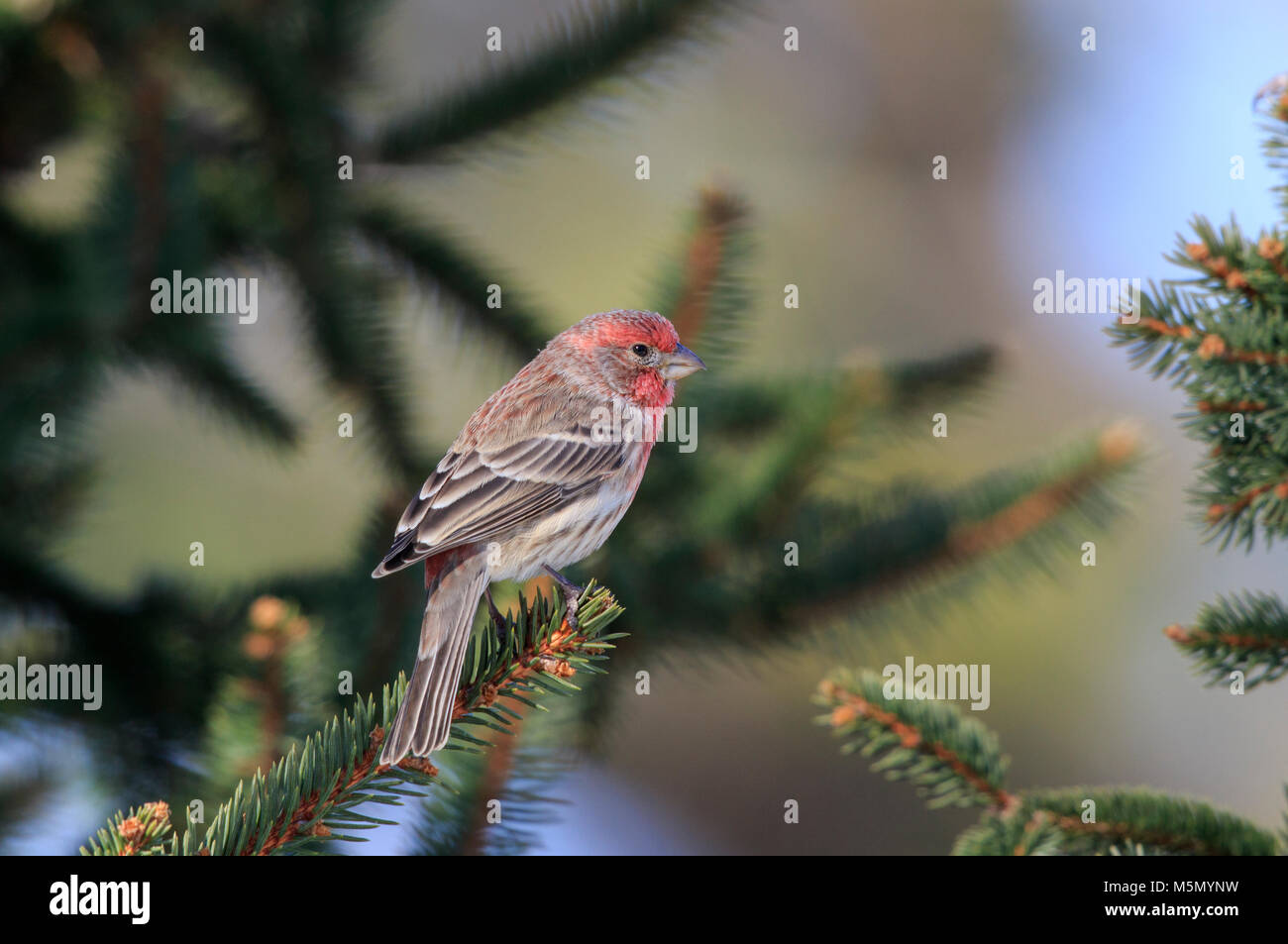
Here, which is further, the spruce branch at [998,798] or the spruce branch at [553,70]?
the spruce branch at [553,70]

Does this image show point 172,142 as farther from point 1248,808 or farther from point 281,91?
point 1248,808

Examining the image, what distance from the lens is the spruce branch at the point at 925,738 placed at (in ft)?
6.71

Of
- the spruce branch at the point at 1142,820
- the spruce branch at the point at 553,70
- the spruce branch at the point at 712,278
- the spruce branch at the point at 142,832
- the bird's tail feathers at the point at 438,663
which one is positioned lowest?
the spruce branch at the point at 1142,820

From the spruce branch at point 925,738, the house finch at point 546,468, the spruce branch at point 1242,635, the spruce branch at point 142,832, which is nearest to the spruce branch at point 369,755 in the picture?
the spruce branch at point 142,832

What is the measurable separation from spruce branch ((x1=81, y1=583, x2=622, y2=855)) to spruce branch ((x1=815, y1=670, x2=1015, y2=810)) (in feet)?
1.56

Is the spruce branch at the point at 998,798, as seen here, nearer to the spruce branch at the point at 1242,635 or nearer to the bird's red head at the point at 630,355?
the spruce branch at the point at 1242,635

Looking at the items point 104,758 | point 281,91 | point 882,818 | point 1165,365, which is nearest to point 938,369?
point 1165,365

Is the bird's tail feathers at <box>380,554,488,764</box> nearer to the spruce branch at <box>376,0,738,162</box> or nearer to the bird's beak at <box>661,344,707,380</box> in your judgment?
the bird's beak at <box>661,344,707,380</box>

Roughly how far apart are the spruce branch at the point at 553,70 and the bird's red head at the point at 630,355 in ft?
2.03

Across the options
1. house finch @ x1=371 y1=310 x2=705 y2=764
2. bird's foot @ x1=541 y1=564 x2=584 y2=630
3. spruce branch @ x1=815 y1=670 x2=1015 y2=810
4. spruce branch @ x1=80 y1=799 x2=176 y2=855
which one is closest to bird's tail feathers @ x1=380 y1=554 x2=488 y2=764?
house finch @ x1=371 y1=310 x2=705 y2=764

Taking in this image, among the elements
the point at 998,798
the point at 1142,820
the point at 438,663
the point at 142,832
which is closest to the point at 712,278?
the point at 438,663

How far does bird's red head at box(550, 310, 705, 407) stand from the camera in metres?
2.90

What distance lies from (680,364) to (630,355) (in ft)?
0.54
